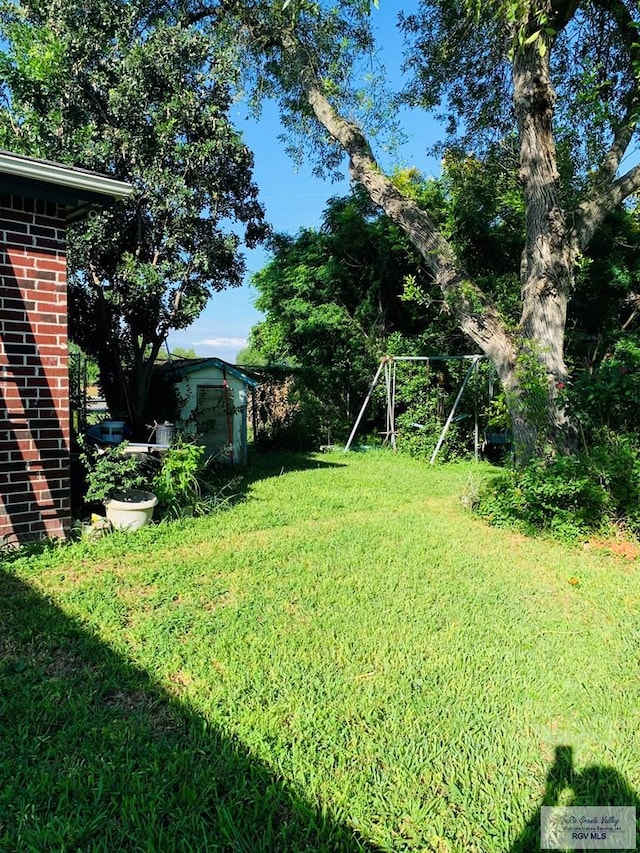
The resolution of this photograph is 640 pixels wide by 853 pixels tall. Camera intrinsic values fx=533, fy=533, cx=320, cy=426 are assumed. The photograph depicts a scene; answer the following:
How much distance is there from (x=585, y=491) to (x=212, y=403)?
281 inches

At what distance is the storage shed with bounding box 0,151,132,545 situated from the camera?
14.2 feet

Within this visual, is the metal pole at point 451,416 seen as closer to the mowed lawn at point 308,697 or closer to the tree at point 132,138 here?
the tree at point 132,138

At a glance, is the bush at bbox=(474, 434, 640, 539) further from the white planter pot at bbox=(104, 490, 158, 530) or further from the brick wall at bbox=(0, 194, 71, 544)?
the brick wall at bbox=(0, 194, 71, 544)

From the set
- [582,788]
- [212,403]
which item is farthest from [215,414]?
[582,788]

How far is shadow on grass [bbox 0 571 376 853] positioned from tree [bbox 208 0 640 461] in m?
4.80

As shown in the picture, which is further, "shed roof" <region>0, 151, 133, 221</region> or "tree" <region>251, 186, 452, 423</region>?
"tree" <region>251, 186, 452, 423</region>

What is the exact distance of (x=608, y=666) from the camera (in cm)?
284

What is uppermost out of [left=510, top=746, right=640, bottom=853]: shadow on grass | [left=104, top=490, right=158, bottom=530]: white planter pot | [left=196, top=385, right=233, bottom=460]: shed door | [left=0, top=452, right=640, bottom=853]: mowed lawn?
[left=196, top=385, right=233, bottom=460]: shed door

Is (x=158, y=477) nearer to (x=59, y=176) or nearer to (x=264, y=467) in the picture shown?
(x=59, y=176)

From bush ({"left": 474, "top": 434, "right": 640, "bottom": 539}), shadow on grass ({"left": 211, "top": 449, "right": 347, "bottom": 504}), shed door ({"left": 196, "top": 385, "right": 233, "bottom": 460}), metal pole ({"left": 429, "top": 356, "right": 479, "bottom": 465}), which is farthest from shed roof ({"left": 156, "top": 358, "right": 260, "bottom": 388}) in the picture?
bush ({"left": 474, "top": 434, "right": 640, "bottom": 539})

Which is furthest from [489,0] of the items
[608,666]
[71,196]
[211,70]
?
[211,70]

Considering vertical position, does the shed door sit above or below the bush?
above

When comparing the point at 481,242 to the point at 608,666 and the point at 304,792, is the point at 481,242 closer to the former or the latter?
the point at 608,666

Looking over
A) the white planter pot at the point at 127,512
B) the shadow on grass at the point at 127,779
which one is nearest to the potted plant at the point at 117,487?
the white planter pot at the point at 127,512
